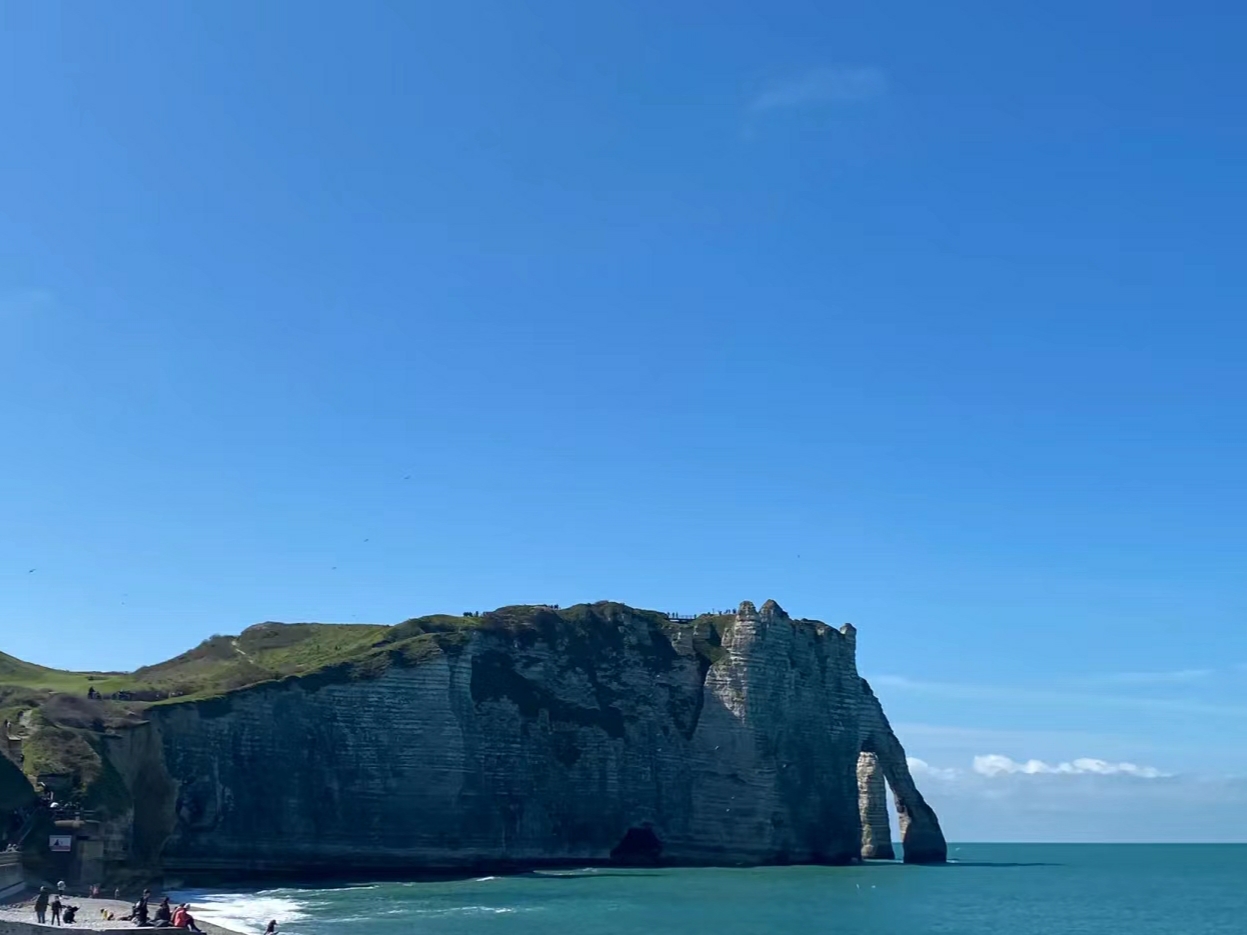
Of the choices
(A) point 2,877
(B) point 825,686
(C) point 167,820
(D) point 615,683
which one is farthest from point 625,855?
(A) point 2,877

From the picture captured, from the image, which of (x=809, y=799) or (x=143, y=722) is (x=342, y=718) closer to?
(x=143, y=722)

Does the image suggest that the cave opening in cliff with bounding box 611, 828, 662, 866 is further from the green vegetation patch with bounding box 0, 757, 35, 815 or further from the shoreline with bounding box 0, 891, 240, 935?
the green vegetation patch with bounding box 0, 757, 35, 815

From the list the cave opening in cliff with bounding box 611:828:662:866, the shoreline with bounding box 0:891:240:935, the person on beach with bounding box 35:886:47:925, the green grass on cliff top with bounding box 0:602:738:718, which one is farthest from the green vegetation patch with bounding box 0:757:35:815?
the cave opening in cliff with bounding box 611:828:662:866

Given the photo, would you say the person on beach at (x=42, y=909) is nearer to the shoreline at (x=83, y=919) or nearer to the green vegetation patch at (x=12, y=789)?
the shoreline at (x=83, y=919)

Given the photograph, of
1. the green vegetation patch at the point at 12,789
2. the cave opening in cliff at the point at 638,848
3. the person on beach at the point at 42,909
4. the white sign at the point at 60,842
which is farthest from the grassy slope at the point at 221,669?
the person on beach at the point at 42,909

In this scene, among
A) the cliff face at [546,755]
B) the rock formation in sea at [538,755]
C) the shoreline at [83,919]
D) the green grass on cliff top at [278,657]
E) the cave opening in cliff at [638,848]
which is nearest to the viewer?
the shoreline at [83,919]
